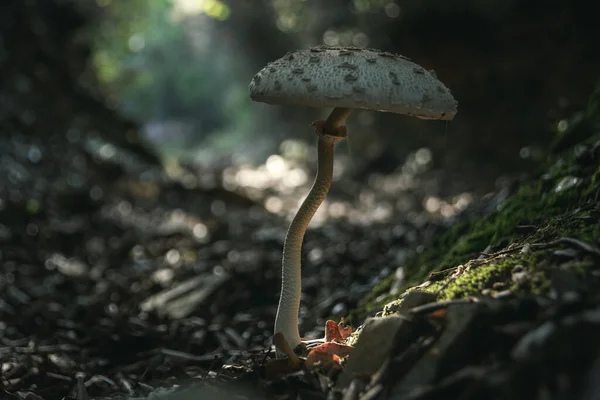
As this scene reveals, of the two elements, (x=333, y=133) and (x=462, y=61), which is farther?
(x=462, y=61)

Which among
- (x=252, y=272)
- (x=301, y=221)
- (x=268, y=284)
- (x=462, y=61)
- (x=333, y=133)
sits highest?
(x=462, y=61)

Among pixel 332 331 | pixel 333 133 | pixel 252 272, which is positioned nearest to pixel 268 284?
pixel 252 272

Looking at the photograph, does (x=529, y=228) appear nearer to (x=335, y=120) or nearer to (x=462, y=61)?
(x=335, y=120)

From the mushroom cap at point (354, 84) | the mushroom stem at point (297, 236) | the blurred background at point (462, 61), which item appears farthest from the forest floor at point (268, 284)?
the blurred background at point (462, 61)

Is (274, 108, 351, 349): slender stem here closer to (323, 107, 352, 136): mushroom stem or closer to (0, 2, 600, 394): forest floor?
(323, 107, 352, 136): mushroom stem

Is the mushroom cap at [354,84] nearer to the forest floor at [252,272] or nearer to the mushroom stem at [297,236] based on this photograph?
the mushroom stem at [297,236]

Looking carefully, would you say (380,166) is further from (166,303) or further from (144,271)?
(166,303)
